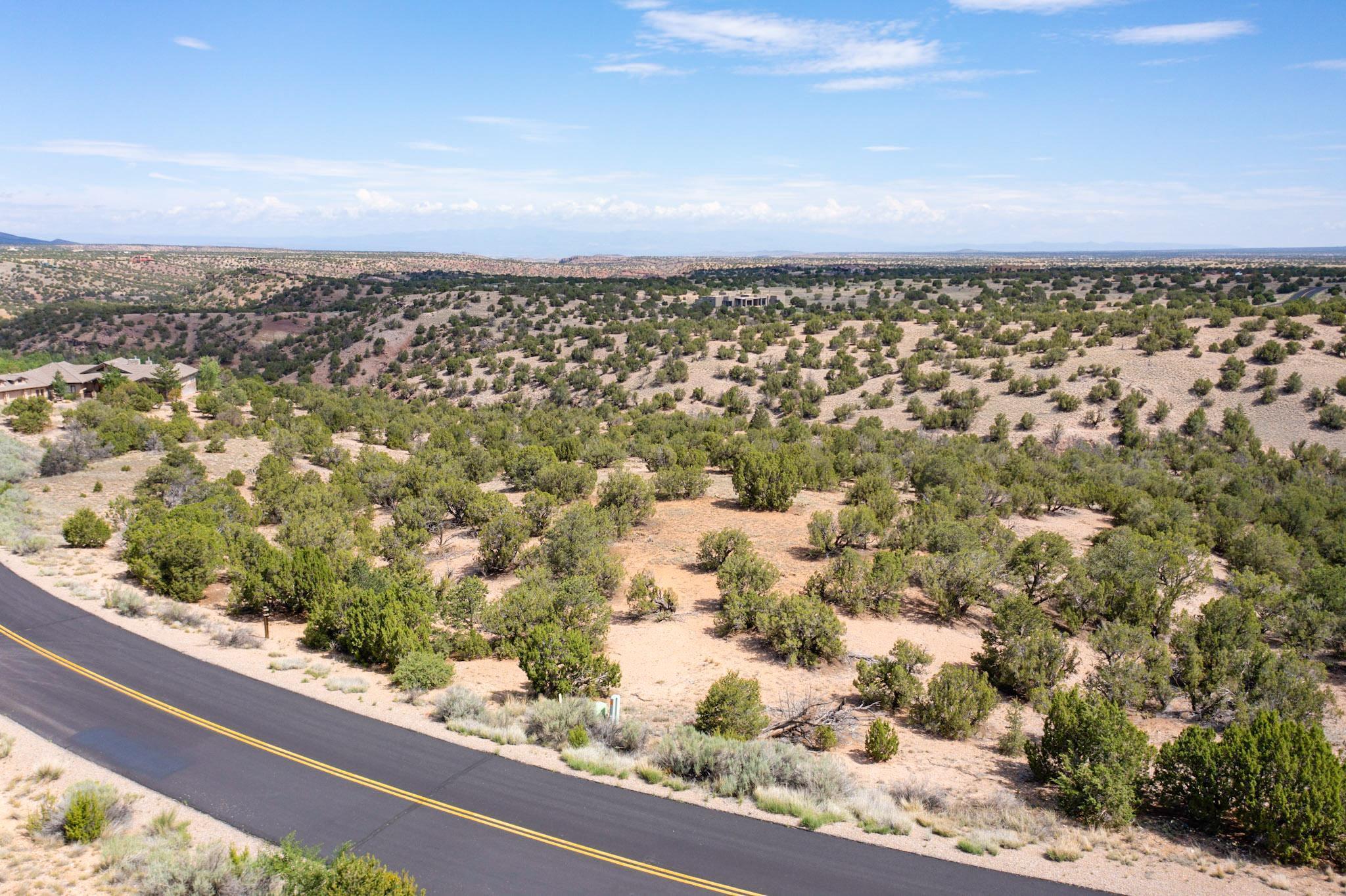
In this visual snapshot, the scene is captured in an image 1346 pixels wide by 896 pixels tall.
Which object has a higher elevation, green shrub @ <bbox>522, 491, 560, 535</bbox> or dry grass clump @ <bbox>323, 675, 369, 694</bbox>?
green shrub @ <bbox>522, 491, 560, 535</bbox>

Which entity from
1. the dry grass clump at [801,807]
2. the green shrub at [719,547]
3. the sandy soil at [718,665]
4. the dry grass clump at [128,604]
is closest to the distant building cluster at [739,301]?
the sandy soil at [718,665]

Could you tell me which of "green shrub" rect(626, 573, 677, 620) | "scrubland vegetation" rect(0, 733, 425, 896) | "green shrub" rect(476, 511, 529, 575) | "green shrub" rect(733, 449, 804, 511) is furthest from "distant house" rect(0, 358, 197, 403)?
"scrubland vegetation" rect(0, 733, 425, 896)

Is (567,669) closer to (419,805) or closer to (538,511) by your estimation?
(419,805)

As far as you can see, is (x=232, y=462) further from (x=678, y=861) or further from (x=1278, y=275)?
(x=1278, y=275)

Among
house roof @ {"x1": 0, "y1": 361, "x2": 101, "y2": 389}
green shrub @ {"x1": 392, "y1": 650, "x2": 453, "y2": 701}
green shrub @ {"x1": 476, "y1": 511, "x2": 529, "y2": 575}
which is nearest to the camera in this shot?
green shrub @ {"x1": 392, "y1": 650, "x2": 453, "y2": 701}

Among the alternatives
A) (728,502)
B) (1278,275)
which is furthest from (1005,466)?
(1278,275)

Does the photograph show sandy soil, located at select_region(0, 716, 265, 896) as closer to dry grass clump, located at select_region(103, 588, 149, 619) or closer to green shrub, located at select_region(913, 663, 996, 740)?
dry grass clump, located at select_region(103, 588, 149, 619)
